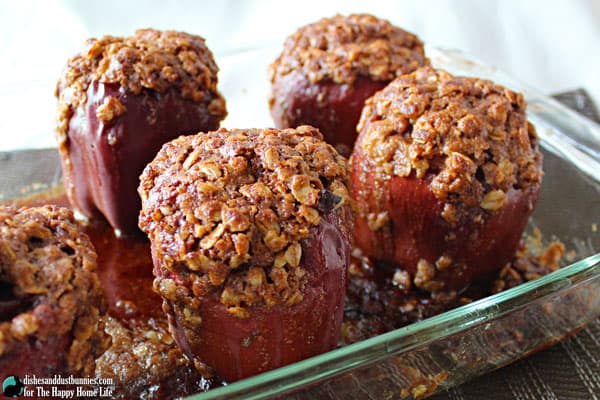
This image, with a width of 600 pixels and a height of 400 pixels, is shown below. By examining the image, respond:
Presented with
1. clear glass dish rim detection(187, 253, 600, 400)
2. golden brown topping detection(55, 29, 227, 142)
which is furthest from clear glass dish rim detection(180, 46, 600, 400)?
golden brown topping detection(55, 29, 227, 142)

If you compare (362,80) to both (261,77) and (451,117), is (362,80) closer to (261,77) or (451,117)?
(451,117)

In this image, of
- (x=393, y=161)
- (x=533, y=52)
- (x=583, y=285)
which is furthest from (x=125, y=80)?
(x=533, y=52)

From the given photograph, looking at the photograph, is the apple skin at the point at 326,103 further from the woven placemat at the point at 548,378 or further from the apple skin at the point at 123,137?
the woven placemat at the point at 548,378

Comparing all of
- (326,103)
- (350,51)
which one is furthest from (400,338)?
(350,51)

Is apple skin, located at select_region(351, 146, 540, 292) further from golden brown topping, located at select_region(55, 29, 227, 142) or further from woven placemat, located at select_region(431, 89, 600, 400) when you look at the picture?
golden brown topping, located at select_region(55, 29, 227, 142)

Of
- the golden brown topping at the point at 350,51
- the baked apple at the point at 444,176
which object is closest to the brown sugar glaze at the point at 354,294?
the baked apple at the point at 444,176

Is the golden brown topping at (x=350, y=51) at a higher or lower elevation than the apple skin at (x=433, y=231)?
higher
